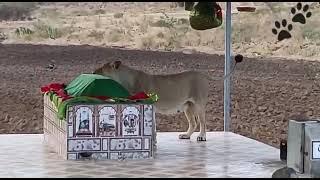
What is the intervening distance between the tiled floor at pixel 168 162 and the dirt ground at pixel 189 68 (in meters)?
2.51

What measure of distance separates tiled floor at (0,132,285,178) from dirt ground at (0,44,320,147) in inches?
98.8

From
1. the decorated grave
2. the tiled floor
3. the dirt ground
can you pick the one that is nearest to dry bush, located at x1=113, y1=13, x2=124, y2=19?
the dirt ground

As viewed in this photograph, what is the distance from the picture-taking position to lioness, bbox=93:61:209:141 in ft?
26.9

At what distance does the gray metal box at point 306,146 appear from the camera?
19.2 feet

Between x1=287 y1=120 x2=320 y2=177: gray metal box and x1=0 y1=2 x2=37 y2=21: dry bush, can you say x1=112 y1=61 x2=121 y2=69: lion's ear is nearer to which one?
x1=287 y1=120 x2=320 y2=177: gray metal box

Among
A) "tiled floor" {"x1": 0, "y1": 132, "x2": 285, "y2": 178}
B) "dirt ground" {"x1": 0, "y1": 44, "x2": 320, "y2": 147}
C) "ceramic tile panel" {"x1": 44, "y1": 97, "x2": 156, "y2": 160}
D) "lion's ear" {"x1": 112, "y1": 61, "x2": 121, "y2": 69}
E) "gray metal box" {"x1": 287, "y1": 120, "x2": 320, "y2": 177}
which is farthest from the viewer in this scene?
"dirt ground" {"x1": 0, "y1": 44, "x2": 320, "y2": 147}

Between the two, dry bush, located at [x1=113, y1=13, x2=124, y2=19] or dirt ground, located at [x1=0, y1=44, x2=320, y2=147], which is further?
dry bush, located at [x1=113, y1=13, x2=124, y2=19]

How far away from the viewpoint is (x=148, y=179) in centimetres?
609

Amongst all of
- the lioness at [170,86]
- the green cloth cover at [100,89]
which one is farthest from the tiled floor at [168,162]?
the green cloth cover at [100,89]

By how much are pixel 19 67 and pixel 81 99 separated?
425 centimetres

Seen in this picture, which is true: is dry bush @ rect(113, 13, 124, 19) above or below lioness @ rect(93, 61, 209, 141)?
above

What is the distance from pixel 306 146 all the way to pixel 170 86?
2.60 metres

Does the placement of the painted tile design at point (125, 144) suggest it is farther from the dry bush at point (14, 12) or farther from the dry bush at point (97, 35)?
the dry bush at point (14, 12)

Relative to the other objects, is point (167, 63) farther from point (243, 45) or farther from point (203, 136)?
point (203, 136)
